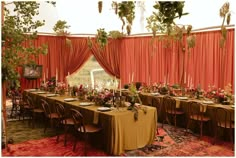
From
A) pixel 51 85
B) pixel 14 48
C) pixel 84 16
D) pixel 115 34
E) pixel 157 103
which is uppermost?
pixel 84 16

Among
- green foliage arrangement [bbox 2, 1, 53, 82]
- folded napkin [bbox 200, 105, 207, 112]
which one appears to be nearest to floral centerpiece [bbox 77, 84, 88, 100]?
green foliage arrangement [bbox 2, 1, 53, 82]

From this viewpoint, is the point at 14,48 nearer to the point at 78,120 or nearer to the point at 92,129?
the point at 78,120

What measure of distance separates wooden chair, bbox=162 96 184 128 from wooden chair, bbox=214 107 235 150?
3.16 feet

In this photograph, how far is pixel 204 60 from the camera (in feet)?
25.4

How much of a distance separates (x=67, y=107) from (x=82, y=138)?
73 cm

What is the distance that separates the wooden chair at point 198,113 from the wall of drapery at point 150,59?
2033 mm

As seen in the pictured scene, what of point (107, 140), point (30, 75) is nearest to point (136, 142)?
point (107, 140)

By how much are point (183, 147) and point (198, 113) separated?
109 centimetres

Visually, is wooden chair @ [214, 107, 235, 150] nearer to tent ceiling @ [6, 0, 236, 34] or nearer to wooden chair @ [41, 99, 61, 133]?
wooden chair @ [41, 99, 61, 133]

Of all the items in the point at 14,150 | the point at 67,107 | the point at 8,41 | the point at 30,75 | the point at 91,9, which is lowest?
the point at 14,150

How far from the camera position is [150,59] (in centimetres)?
966

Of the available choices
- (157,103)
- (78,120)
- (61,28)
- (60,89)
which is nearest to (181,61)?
(157,103)

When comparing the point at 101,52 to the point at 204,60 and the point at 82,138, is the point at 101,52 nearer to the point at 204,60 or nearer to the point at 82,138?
the point at 204,60

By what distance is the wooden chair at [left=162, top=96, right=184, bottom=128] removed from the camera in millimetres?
5992
